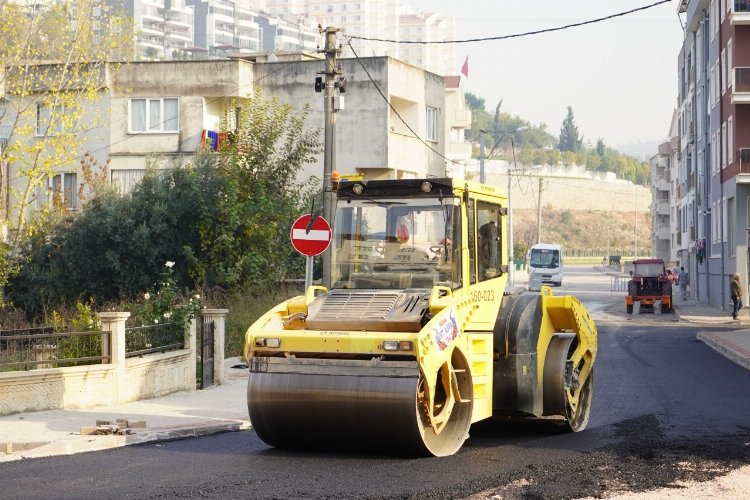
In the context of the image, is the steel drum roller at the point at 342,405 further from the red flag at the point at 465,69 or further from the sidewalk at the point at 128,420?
the red flag at the point at 465,69

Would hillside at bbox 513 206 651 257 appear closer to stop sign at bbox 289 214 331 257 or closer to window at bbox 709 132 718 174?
window at bbox 709 132 718 174

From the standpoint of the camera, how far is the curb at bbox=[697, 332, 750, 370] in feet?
85.6

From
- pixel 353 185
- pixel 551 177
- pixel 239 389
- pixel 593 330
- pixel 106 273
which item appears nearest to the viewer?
pixel 353 185

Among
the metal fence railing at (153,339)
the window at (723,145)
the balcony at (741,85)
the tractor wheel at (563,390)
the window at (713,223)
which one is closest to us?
the tractor wheel at (563,390)

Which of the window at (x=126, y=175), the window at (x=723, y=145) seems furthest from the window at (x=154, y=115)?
the window at (x=723, y=145)

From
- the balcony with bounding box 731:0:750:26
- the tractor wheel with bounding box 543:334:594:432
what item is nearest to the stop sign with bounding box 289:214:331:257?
the tractor wheel with bounding box 543:334:594:432

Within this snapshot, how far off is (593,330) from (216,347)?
7.29 meters

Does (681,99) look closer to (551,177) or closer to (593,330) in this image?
(593,330)

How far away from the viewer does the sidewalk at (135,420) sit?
12539 mm

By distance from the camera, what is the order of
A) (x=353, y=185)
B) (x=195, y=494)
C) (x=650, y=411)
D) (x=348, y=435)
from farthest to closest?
(x=650, y=411) < (x=353, y=185) < (x=348, y=435) < (x=195, y=494)

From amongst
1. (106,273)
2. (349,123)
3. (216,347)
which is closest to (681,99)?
(349,123)

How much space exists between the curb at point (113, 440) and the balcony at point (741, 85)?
36.2m

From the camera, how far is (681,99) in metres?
76.4

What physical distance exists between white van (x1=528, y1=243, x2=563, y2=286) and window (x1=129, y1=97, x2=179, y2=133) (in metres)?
35.2
